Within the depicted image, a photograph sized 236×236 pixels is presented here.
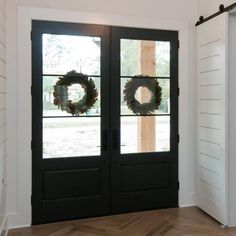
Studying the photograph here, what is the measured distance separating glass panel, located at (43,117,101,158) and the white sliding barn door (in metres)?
1.37

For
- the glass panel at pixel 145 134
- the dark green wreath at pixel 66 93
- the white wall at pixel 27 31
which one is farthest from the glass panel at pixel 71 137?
the glass panel at pixel 145 134

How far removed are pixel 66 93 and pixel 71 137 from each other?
1.76 feet

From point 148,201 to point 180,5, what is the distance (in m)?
2.63

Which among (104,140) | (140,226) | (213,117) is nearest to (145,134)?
(104,140)

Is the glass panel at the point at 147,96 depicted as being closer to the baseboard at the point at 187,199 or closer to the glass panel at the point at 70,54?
the glass panel at the point at 70,54

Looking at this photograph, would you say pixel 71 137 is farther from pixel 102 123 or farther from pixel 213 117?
pixel 213 117

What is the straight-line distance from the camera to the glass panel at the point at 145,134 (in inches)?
153

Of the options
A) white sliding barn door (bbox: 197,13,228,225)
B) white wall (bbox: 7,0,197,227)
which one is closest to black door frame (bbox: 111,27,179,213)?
white wall (bbox: 7,0,197,227)

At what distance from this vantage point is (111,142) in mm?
3801

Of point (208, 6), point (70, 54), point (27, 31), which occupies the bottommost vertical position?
point (70, 54)

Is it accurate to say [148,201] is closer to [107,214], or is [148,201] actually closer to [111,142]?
[107,214]

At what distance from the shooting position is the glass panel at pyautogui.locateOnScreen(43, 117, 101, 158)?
3.58m

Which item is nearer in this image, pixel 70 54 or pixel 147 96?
pixel 70 54

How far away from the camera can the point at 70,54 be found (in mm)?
3641
